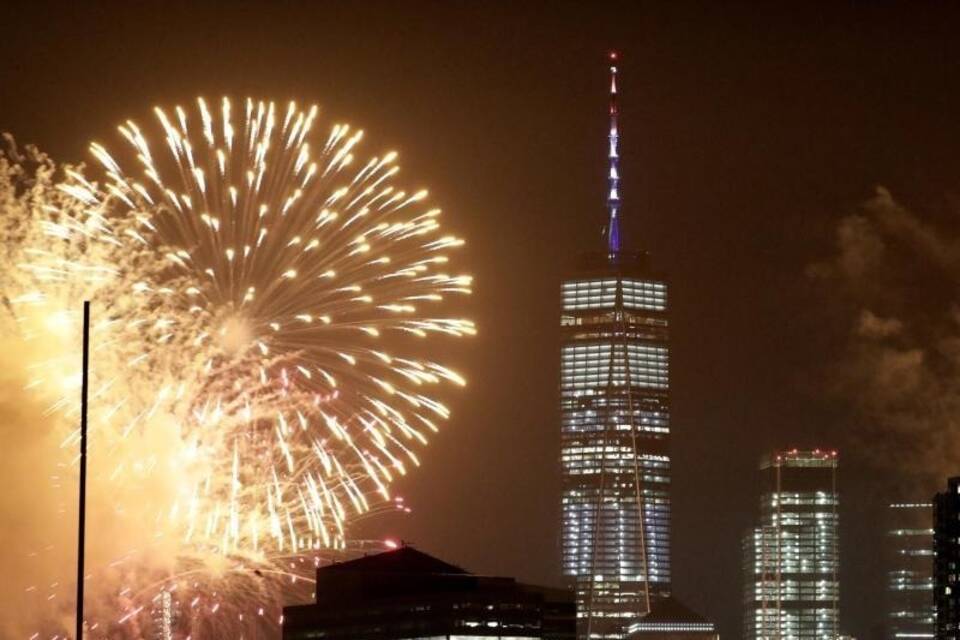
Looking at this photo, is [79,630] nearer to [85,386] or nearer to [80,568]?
[80,568]

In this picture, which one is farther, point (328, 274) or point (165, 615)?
point (165, 615)

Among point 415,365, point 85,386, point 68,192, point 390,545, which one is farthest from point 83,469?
point 390,545

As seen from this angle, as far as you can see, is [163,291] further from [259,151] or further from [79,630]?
[79,630]

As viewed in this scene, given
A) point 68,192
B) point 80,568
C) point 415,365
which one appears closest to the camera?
point 80,568

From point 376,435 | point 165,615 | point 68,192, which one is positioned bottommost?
point 165,615

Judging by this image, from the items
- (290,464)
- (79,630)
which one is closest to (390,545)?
(290,464)

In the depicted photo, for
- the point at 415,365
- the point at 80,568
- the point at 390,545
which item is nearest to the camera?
the point at 80,568

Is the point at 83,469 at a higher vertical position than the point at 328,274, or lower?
lower

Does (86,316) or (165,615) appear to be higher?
(86,316)

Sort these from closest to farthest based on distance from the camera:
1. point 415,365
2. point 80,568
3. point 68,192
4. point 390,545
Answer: point 80,568 → point 68,192 → point 415,365 → point 390,545
